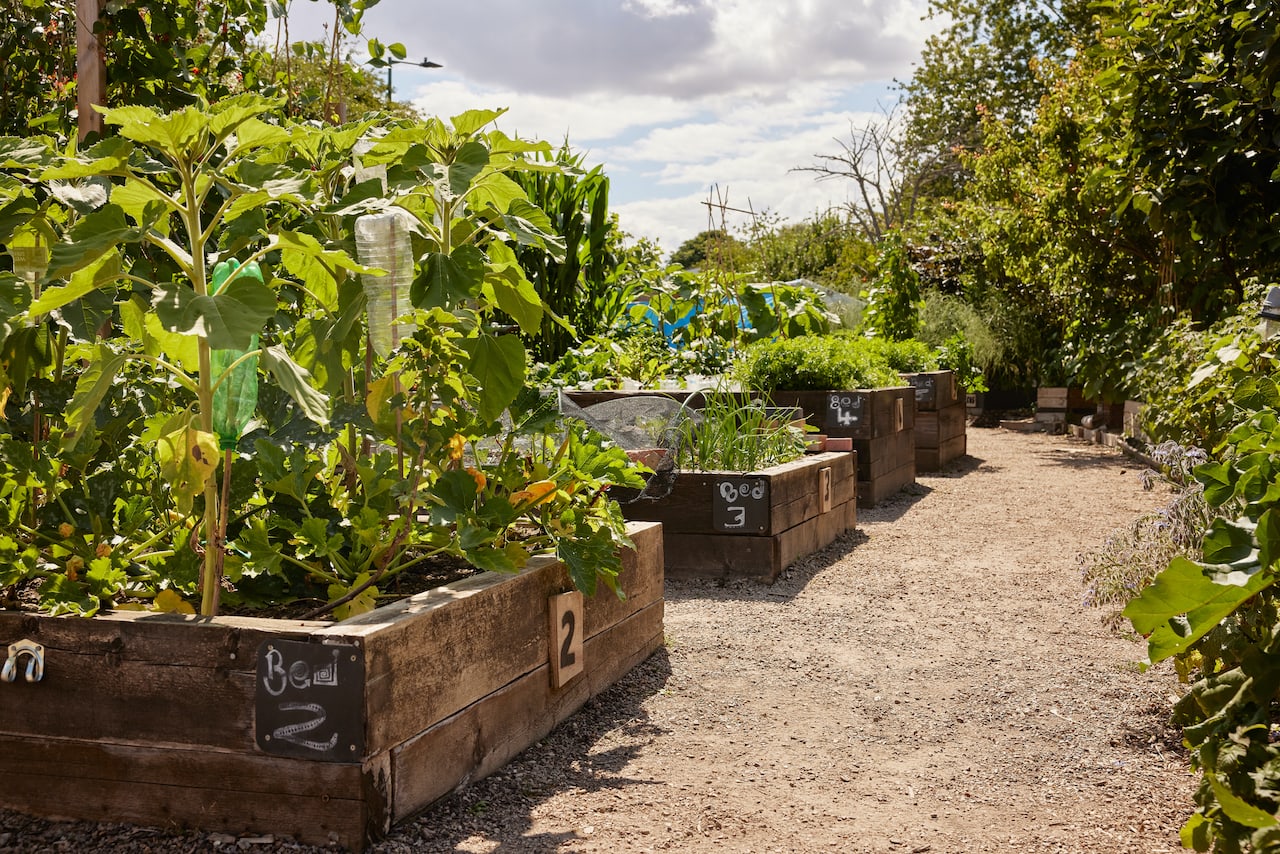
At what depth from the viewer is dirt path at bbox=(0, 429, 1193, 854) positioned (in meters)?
2.26

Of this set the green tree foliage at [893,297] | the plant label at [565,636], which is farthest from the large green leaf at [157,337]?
the green tree foliage at [893,297]

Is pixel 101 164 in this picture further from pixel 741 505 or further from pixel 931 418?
pixel 931 418

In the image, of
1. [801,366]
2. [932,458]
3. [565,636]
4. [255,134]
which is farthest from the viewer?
[932,458]

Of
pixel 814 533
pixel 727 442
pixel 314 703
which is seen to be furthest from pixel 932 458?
pixel 314 703

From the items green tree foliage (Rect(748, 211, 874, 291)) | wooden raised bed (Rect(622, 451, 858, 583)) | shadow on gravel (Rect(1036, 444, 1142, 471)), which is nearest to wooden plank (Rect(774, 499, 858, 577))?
wooden raised bed (Rect(622, 451, 858, 583))

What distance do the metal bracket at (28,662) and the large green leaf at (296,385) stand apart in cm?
77

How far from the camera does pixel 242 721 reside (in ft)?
6.79

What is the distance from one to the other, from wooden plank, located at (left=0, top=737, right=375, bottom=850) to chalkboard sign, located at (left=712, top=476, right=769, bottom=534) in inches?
108

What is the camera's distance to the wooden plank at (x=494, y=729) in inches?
86.2

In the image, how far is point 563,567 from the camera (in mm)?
2842

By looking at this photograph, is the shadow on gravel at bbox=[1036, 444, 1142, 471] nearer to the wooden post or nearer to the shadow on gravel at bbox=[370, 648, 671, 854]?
the shadow on gravel at bbox=[370, 648, 671, 854]

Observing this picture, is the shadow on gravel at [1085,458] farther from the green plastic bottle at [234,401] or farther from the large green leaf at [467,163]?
the green plastic bottle at [234,401]

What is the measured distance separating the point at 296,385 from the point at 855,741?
172 centimetres

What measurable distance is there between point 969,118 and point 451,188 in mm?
25572
